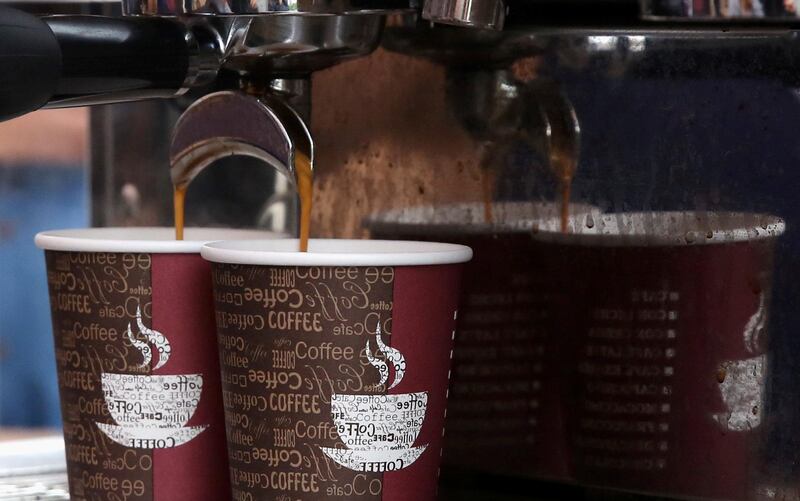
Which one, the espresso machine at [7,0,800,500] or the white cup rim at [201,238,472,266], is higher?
the espresso machine at [7,0,800,500]

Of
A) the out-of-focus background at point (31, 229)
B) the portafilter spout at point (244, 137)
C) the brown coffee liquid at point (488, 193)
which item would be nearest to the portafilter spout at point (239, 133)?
the portafilter spout at point (244, 137)

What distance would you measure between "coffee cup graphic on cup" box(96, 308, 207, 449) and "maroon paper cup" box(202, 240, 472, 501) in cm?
5

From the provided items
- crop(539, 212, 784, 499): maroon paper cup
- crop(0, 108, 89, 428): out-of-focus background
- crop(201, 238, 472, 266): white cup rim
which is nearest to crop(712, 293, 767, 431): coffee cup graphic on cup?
crop(539, 212, 784, 499): maroon paper cup

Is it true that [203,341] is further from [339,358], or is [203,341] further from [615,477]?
[615,477]

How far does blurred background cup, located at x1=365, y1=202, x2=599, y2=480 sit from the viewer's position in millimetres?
563

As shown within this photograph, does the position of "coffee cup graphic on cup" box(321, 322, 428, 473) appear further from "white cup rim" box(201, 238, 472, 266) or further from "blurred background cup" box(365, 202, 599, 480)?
"blurred background cup" box(365, 202, 599, 480)

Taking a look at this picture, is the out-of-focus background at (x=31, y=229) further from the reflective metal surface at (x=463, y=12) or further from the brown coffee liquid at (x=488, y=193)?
Result: the reflective metal surface at (x=463, y=12)

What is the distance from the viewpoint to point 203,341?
509 millimetres

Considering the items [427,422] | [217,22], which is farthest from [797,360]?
[217,22]

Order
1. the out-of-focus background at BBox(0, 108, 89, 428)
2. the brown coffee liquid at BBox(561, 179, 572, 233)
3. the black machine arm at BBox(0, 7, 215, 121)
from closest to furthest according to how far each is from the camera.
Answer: the black machine arm at BBox(0, 7, 215, 121) < the brown coffee liquid at BBox(561, 179, 572, 233) < the out-of-focus background at BBox(0, 108, 89, 428)

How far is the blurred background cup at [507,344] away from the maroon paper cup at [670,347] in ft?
0.04

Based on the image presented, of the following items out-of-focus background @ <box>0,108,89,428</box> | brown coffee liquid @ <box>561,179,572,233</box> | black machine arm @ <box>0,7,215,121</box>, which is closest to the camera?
black machine arm @ <box>0,7,215,121</box>

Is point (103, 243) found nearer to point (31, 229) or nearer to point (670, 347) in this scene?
point (670, 347)

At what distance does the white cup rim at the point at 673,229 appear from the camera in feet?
1.61
